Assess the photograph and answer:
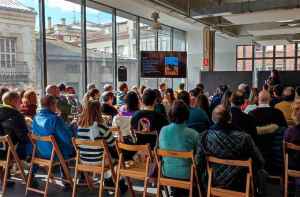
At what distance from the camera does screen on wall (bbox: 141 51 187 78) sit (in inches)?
365

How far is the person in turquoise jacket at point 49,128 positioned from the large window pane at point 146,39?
7895 mm

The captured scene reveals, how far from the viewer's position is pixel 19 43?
24.5 feet

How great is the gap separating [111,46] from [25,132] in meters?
6.22

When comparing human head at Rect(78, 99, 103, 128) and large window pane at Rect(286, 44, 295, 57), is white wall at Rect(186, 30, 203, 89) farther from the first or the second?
human head at Rect(78, 99, 103, 128)

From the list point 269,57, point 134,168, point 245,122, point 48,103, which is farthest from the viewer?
point 269,57

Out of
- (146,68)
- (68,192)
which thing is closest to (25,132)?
(68,192)

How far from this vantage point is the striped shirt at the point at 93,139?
3.70m

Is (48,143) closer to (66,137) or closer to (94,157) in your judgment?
(66,137)

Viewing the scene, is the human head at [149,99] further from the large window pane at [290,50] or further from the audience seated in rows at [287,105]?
the large window pane at [290,50]

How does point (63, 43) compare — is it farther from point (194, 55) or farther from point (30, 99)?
point (194, 55)

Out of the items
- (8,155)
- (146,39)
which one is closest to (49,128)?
(8,155)

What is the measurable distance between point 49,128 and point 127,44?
724 cm

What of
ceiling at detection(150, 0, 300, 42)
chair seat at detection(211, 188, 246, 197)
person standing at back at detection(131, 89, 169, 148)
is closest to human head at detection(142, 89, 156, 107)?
person standing at back at detection(131, 89, 169, 148)

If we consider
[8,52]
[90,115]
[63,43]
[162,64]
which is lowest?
[90,115]
